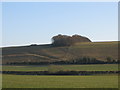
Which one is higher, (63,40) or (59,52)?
(63,40)

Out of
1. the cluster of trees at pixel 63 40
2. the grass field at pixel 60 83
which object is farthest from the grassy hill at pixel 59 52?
the grass field at pixel 60 83

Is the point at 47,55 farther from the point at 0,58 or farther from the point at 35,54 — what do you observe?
the point at 0,58

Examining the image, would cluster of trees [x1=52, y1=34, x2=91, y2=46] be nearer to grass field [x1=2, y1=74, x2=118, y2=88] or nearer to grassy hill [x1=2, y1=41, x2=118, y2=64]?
grassy hill [x1=2, y1=41, x2=118, y2=64]

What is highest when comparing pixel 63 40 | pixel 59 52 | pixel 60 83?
pixel 63 40

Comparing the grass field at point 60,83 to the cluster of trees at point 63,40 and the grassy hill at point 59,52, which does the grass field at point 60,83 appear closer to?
the grassy hill at point 59,52

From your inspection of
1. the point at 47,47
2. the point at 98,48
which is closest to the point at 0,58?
the point at 47,47

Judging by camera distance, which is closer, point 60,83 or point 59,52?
point 60,83

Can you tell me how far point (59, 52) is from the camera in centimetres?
6594

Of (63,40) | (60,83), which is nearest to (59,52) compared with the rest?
(63,40)

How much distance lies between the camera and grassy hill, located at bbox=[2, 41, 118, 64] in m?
60.2

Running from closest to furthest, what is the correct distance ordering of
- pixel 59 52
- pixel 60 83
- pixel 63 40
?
pixel 60 83
pixel 59 52
pixel 63 40

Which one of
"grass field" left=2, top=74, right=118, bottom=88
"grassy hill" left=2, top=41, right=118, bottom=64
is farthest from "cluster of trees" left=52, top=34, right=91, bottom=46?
"grass field" left=2, top=74, right=118, bottom=88

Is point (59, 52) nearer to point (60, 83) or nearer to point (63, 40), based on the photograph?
point (63, 40)

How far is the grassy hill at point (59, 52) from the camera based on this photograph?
2372 inches
